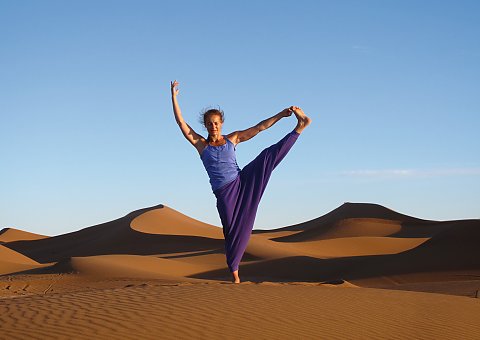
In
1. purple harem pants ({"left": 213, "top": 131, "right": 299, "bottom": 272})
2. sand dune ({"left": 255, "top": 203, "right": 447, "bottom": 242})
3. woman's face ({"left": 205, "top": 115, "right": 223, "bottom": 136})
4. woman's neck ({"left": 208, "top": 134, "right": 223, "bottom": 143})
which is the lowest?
purple harem pants ({"left": 213, "top": 131, "right": 299, "bottom": 272})

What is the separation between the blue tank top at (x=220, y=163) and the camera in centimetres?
1098

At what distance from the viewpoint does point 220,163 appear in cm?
1102

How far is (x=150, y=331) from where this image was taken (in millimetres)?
7664

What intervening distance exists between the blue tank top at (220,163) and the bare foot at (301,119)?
102 cm

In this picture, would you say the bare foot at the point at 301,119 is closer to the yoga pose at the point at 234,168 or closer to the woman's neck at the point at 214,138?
the yoga pose at the point at 234,168

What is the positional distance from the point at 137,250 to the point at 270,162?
3670 centimetres

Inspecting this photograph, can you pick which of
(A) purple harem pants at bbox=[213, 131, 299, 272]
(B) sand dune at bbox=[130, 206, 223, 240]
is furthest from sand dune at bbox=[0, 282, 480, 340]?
(B) sand dune at bbox=[130, 206, 223, 240]

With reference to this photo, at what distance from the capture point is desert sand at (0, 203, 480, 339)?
26.7 ft

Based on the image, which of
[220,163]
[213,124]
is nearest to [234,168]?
[220,163]

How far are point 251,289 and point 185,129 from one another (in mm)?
2486

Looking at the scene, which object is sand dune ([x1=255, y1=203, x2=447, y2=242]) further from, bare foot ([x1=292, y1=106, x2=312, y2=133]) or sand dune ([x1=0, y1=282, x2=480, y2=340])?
sand dune ([x1=0, y1=282, x2=480, y2=340])

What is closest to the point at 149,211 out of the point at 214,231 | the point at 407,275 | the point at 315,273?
the point at 214,231

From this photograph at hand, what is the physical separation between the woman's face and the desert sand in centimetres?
221

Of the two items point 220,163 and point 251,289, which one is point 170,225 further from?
point 251,289
